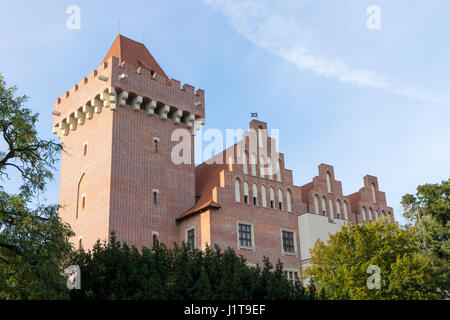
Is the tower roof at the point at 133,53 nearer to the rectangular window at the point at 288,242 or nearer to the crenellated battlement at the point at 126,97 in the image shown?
the crenellated battlement at the point at 126,97

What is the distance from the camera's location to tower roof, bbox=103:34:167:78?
41.3m

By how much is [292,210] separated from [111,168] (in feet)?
44.0

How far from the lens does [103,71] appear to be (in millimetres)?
38688

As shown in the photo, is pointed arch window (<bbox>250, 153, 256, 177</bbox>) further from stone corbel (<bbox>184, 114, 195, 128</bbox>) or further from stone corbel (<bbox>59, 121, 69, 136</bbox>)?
stone corbel (<bbox>59, 121, 69, 136</bbox>)

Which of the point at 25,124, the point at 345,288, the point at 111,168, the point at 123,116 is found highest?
the point at 123,116

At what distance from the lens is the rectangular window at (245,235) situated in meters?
36.6

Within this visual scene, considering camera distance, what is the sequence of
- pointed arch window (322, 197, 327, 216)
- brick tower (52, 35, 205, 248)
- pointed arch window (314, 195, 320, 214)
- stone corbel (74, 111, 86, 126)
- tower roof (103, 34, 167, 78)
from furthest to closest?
pointed arch window (322, 197, 327, 216)
pointed arch window (314, 195, 320, 214)
tower roof (103, 34, 167, 78)
stone corbel (74, 111, 86, 126)
brick tower (52, 35, 205, 248)

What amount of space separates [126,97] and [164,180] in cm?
621

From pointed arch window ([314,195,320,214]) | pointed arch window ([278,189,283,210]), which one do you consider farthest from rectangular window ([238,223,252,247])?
pointed arch window ([314,195,320,214])

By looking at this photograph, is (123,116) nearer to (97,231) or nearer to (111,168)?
(111,168)

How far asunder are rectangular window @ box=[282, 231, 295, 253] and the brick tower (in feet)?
22.7

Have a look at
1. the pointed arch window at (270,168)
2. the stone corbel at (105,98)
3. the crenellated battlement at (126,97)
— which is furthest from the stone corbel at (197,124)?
the stone corbel at (105,98)

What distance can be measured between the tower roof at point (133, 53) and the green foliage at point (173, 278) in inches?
801
